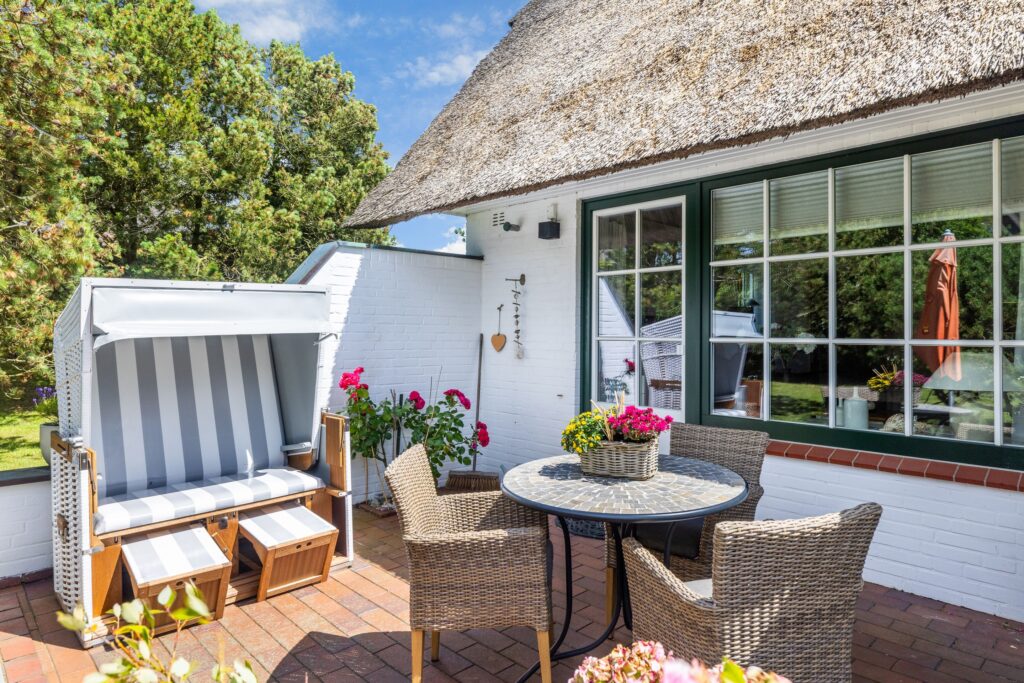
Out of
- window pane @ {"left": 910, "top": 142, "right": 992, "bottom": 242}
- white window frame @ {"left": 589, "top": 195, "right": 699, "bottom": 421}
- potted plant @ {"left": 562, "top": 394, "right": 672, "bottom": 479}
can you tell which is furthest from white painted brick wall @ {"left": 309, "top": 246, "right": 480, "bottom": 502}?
window pane @ {"left": 910, "top": 142, "right": 992, "bottom": 242}

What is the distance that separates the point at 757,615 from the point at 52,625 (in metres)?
3.24

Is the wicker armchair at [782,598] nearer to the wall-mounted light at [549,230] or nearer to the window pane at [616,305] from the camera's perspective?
the window pane at [616,305]

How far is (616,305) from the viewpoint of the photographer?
15.7ft

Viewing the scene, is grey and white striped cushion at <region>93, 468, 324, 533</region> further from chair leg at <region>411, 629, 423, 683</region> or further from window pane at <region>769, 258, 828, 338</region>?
window pane at <region>769, 258, 828, 338</region>

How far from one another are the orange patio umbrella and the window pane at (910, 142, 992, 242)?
3.0 inches

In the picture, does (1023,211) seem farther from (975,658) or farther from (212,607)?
(212,607)

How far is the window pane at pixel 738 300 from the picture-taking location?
3.97 m

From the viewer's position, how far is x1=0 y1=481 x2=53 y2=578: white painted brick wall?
11.1 ft

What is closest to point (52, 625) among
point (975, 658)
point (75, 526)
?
point (75, 526)

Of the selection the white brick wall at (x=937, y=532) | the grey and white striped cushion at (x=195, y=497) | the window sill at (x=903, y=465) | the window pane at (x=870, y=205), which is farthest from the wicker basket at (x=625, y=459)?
the window pane at (x=870, y=205)

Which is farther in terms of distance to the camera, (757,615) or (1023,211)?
(1023,211)

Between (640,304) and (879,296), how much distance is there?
1.58 metres

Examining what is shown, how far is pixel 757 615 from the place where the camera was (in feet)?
5.95

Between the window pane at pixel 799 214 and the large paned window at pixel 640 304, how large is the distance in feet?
2.18
